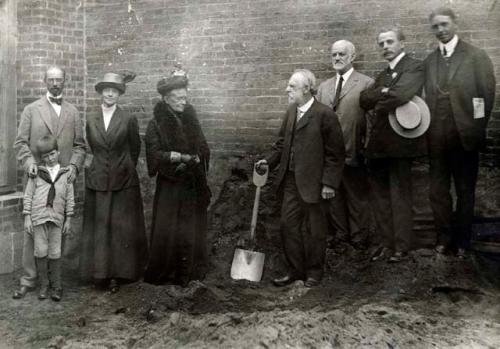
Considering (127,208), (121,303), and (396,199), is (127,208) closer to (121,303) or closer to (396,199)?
A: (121,303)

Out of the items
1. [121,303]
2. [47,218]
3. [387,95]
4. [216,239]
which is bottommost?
[121,303]

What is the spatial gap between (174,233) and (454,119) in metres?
2.87

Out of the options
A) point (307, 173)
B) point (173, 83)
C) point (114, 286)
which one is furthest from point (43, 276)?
point (307, 173)

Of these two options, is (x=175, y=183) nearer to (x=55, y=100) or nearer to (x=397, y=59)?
(x=55, y=100)

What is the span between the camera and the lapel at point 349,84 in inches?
224

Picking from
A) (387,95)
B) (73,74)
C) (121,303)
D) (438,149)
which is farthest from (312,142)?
(73,74)

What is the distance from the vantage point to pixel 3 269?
6070 mm

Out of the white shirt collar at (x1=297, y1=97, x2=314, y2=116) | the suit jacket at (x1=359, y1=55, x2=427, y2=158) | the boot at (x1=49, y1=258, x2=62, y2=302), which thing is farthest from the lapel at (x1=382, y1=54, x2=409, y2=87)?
the boot at (x1=49, y1=258, x2=62, y2=302)

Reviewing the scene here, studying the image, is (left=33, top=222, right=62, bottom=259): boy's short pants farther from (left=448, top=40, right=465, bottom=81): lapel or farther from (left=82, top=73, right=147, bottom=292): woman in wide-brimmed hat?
(left=448, top=40, right=465, bottom=81): lapel

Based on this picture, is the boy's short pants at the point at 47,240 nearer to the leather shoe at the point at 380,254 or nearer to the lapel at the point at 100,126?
the lapel at the point at 100,126

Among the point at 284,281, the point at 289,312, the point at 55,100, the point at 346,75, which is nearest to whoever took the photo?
the point at 289,312

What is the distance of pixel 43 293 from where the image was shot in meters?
5.22

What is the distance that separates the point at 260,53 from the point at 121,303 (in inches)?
130

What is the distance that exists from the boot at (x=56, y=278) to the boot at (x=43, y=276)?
0.05 m
